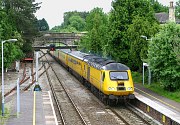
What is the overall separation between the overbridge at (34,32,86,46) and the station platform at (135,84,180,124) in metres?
76.6

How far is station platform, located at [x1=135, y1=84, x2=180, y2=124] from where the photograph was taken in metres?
25.2

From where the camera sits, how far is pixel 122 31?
4806cm

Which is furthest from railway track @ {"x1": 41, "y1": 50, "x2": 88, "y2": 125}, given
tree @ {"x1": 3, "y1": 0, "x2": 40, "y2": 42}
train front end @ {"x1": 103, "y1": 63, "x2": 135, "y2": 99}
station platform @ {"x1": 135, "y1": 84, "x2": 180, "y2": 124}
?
tree @ {"x1": 3, "y1": 0, "x2": 40, "y2": 42}

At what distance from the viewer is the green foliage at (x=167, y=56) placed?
33125mm

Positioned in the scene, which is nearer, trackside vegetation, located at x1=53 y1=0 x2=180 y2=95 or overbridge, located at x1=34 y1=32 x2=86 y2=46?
trackside vegetation, located at x1=53 y1=0 x2=180 y2=95

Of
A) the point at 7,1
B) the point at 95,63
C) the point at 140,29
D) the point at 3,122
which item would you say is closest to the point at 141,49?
the point at 140,29

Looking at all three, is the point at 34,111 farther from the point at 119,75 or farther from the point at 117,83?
the point at 119,75

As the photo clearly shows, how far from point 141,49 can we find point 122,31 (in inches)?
318

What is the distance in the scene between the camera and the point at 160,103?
29.5 metres

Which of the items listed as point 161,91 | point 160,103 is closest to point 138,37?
point 161,91

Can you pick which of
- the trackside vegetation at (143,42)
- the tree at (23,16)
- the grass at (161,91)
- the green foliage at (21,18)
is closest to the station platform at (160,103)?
the grass at (161,91)

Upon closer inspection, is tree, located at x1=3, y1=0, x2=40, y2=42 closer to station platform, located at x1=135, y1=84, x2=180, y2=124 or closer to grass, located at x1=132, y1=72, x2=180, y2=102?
grass, located at x1=132, y1=72, x2=180, y2=102

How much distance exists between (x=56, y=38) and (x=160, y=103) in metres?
85.8

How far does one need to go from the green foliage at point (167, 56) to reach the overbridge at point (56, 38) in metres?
77.6
